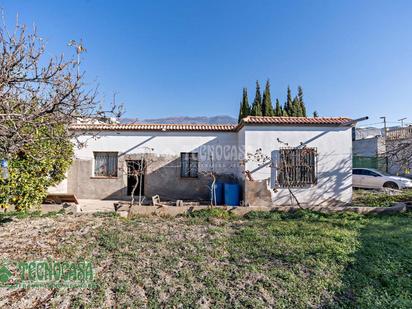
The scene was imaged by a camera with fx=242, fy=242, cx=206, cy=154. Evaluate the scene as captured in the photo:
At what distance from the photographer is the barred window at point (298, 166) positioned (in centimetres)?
1039

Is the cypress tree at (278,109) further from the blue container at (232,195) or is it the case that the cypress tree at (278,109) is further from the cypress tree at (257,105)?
the blue container at (232,195)

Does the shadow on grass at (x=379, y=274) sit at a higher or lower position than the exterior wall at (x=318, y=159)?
lower

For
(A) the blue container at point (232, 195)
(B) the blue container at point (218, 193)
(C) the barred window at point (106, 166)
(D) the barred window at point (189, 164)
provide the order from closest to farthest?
(A) the blue container at point (232, 195) → (B) the blue container at point (218, 193) → (D) the barred window at point (189, 164) → (C) the barred window at point (106, 166)

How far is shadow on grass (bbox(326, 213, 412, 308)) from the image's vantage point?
3.58 m

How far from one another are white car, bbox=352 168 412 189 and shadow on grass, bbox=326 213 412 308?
9293 millimetres

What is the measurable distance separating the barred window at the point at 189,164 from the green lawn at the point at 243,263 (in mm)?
5037

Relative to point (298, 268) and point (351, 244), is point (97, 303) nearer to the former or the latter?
point (298, 268)

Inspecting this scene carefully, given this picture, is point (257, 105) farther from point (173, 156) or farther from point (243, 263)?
point (243, 263)

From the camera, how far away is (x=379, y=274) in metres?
4.32

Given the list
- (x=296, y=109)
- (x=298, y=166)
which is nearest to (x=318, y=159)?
(x=298, y=166)

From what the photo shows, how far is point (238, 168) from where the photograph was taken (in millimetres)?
11500

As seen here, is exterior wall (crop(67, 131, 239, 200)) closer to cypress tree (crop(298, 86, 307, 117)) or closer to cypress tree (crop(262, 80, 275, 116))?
cypress tree (crop(262, 80, 275, 116))

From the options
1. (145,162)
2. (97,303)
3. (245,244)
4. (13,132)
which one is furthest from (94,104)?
(145,162)

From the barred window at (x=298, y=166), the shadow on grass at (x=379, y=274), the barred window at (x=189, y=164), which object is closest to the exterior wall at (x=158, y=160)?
the barred window at (x=189, y=164)
